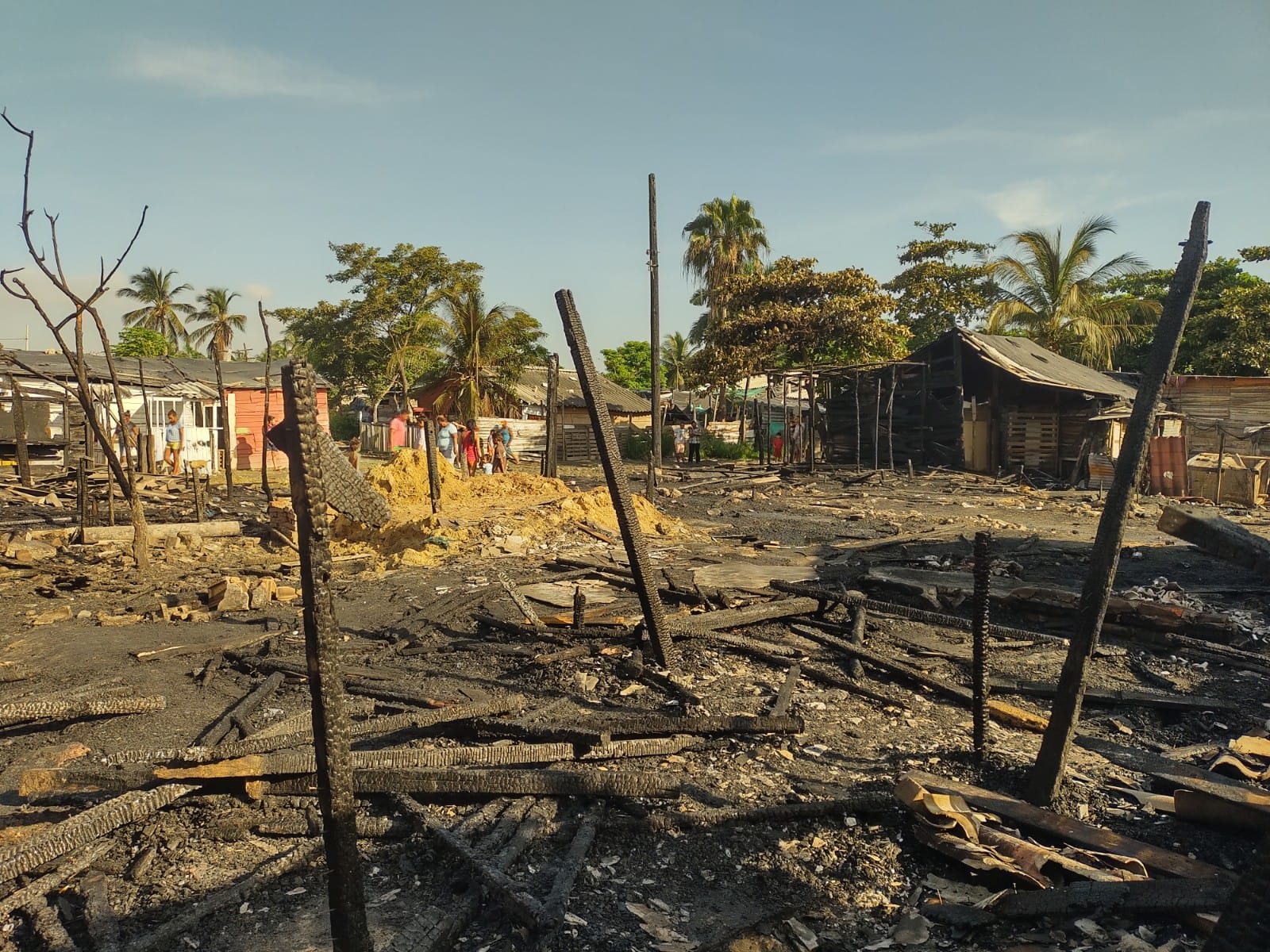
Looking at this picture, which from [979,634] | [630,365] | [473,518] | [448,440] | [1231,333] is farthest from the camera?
[630,365]

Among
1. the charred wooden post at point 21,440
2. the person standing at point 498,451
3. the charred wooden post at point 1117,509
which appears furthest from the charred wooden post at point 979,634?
the charred wooden post at point 21,440

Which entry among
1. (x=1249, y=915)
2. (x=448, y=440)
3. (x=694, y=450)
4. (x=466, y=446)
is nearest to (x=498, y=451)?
(x=466, y=446)

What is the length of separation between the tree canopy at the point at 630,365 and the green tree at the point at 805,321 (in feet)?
88.7

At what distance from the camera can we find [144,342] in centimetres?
4972

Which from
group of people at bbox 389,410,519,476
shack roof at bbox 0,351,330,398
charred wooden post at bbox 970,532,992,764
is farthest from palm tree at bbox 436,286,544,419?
charred wooden post at bbox 970,532,992,764

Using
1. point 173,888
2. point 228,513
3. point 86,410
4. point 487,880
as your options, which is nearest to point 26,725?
point 173,888

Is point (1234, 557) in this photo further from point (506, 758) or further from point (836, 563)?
point (836, 563)

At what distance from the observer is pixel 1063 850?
3.90 m

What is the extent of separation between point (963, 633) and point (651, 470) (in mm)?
10748

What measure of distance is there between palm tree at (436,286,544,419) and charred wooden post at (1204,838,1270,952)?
35.0m

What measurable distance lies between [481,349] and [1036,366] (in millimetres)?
21653

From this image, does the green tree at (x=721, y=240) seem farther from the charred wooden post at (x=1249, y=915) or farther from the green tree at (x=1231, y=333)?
the charred wooden post at (x=1249, y=915)

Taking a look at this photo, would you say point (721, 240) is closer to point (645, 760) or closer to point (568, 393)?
point (568, 393)

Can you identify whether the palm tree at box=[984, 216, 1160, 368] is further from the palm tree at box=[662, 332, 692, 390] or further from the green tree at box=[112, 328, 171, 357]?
the green tree at box=[112, 328, 171, 357]
